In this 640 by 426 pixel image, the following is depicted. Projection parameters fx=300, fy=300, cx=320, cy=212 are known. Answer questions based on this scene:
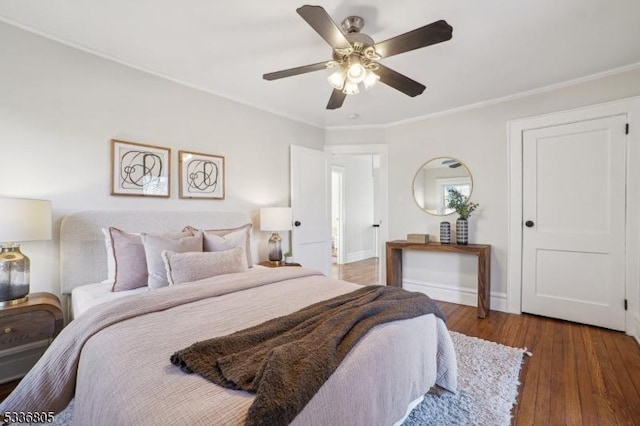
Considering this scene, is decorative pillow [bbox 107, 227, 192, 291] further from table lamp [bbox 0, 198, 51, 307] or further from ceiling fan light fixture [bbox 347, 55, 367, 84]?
ceiling fan light fixture [bbox 347, 55, 367, 84]

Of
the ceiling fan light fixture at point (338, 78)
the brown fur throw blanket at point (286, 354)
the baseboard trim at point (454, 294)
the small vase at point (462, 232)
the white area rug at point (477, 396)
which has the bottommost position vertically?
the white area rug at point (477, 396)

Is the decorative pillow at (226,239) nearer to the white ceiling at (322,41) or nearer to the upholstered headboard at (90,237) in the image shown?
the upholstered headboard at (90,237)

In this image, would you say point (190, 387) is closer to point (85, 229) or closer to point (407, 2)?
point (85, 229)

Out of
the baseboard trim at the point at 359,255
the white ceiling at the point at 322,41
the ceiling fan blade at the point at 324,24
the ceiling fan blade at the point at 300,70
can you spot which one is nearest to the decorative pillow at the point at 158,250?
the ceiling fan blade at the point at 300,70

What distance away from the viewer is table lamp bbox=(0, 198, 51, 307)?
177 centimetres

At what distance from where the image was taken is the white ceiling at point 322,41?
1.90 meters

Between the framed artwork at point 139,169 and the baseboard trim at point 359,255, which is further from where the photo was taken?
the baseboard trim at point 359,255

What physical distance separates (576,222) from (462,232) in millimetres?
1063

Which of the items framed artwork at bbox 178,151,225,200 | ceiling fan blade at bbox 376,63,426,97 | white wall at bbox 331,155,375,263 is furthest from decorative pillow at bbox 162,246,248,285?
white wall at bbox 331,155,375,263

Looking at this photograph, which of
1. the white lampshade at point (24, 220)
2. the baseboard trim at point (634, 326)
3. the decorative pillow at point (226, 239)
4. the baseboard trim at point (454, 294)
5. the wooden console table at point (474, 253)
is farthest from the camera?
the baseboard trim at point (454, 294)

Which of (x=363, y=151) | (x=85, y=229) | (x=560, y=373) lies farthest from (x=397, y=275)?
(x=85, y=229)

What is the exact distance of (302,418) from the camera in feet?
2.96

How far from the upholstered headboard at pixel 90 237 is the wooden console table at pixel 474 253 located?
2.69 m

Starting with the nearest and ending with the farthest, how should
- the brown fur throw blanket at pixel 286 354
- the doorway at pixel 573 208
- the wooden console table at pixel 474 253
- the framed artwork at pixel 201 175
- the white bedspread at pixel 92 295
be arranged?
the brown fur throw blanket at pixel 286 354 → the white bedspread at pixel 92 295 → the doorway at pixel 573 208 → the framed artwork at pixel 201 175 → the wooden console table at pixel 474 253
